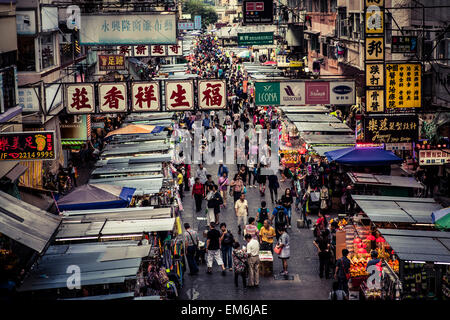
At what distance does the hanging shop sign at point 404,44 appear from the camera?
19000 millimetres

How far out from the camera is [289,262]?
52.7ft

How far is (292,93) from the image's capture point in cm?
2003

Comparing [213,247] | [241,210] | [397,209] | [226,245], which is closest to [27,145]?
[213,247]

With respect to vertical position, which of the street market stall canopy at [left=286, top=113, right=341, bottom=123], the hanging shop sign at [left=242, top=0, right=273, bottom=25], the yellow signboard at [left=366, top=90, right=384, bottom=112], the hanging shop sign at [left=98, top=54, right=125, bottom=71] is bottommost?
the street market stall canopy at [left=286, top=113, right=341, bottom=123]

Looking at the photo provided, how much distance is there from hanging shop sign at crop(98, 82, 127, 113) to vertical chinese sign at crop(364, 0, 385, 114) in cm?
699

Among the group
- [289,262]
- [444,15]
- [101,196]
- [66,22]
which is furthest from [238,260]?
[66,22]

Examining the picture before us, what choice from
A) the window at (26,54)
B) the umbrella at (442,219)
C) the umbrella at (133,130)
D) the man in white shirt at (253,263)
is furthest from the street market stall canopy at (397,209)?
the window at (26,54)

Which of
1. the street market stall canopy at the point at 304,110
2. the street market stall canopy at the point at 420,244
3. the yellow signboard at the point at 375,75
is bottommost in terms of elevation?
the street market stall canopy at the point at 420,244

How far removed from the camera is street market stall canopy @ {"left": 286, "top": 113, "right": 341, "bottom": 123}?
92.9 feet

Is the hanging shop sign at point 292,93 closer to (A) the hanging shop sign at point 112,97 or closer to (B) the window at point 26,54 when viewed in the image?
(A) the hanging shop sign at point 112,97

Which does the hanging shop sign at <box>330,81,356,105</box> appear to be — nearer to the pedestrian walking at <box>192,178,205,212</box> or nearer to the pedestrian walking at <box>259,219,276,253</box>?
the pedestrian walking at <box>192,178,205,212</box>

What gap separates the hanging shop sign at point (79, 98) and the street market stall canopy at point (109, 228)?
237 inches

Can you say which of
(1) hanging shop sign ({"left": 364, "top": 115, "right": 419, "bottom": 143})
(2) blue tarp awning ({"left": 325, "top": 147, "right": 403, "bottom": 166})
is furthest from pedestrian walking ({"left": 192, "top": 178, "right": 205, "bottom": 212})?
(1) hanging shop sign ({"left": 364, "top": 115, "right": 419, "bottom": 143})
